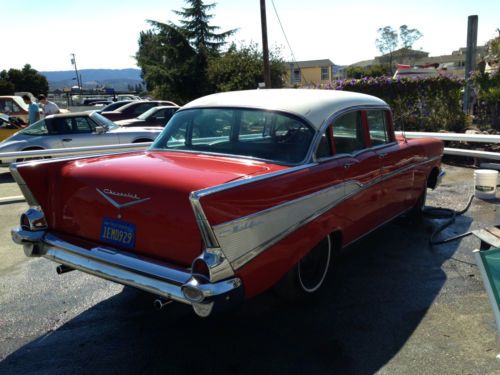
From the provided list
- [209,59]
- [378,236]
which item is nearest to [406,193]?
[378,236]

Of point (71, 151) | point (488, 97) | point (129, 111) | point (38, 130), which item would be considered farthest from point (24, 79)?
point (488, 97)

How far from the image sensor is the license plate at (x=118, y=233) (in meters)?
3.03

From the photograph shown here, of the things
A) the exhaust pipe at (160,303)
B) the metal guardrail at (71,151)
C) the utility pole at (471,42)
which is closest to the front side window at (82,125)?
the metal guardrail at (71,151)

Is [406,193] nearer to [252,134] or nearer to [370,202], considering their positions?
[370,202]

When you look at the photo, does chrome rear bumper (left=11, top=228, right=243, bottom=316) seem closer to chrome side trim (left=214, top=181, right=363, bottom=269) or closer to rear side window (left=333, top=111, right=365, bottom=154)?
chrome side trim (left=214, top=181, right=363, bottom=269)

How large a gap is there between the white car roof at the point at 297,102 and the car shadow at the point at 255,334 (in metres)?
1.47

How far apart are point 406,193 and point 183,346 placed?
3059 millimetres

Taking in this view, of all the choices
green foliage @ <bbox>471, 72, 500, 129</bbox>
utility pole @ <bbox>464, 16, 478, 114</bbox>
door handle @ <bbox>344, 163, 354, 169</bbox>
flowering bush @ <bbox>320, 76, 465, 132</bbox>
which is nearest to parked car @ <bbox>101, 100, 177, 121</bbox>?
flowering bush @ <bbox>320, 76, 465, 132</bbox>

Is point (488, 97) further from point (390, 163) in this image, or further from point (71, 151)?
point (71, 151)

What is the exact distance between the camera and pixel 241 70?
26.2 m

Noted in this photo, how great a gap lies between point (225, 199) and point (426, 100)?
10947mm

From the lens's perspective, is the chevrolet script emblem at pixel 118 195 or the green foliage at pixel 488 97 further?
the green foliage at pixel 488 97

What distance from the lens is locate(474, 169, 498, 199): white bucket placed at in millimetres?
6461

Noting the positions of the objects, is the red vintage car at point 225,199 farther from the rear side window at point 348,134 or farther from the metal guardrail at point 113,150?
the metal guardrail at point 113,150
